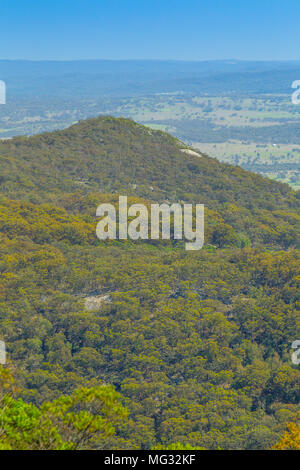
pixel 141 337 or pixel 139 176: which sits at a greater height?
pixel 139 176

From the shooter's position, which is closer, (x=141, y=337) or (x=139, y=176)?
(x=141, y=337)

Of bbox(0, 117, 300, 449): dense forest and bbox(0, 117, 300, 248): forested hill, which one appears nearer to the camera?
bbox(0, 117, 300, 449): dense forest

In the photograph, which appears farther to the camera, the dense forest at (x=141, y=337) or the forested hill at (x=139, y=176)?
the forested hill at (x=139, y=176)

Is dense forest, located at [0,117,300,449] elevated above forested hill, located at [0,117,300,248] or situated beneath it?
situated beneath

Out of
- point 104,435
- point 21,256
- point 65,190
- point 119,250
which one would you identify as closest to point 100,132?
point 65,190

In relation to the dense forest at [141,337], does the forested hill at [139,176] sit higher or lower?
higher
